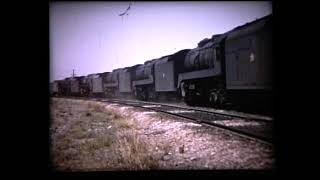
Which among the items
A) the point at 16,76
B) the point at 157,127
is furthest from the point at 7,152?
the point at 157,127

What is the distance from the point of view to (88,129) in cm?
845

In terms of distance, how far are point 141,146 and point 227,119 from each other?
6.53ft

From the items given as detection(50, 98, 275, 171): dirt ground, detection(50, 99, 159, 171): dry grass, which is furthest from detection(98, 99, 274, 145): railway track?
detection(50, 99, 159, 171): dry grass

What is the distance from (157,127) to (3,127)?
292 cm

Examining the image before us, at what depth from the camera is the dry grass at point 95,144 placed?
26.0ft

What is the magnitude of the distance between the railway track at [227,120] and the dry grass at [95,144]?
1040mm

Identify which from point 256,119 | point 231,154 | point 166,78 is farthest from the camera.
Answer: point 166,78

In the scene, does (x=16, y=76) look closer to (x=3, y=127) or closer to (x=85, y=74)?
(x=3, y=127)

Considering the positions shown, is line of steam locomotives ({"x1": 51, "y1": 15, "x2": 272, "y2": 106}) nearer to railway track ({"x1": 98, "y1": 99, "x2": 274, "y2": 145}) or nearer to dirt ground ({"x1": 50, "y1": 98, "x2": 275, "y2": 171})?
railway track ({"x1": 98, "y1": 99, "x2": 274, "y2": 145})

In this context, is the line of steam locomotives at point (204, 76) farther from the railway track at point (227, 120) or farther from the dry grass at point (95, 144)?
the dry grass at point (95, 144)

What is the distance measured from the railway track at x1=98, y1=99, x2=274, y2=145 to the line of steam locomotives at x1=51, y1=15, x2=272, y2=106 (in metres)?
0.23

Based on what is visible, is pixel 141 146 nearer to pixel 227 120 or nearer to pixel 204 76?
pixel 227 120

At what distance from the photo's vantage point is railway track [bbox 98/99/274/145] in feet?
26.1

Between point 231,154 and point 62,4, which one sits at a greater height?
point 62,4
